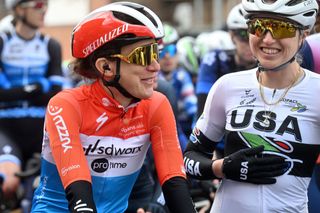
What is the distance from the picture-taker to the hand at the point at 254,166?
337cm

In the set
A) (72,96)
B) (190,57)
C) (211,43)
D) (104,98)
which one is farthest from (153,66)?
(211,43)

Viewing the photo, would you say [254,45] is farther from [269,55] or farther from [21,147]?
[21,147]

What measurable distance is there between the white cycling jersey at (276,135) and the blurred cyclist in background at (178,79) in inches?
171

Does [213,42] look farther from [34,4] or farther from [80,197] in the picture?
[80,197]

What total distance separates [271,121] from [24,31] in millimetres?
4551

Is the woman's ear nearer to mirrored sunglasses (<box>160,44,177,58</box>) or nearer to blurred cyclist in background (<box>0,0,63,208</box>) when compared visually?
blurred cyclist in background (<box>0,0,63,208</box>)

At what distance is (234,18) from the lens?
635 cm

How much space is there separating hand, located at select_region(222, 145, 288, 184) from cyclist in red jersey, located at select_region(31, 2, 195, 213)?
0.24 m

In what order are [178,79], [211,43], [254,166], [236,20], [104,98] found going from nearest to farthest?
[254,166], [104,98], [236,20], [178,79], [211,43]

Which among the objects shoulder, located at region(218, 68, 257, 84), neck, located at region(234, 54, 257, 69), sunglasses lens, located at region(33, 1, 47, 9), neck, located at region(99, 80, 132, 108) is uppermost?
shoulder, located at region(218, 68, 257, 84)

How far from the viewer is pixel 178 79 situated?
30.4ft

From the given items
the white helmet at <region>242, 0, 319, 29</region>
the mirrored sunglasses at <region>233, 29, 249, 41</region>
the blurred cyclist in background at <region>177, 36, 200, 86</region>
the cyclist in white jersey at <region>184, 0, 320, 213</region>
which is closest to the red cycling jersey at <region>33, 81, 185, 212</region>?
the cyclist in white jersey at <region>184, 0, 320, 213</region>

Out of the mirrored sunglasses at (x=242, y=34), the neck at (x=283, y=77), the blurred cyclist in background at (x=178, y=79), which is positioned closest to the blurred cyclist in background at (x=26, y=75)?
the blurred cyclist in background at (x=178, y=79)

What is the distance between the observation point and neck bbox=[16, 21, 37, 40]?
7.52m
